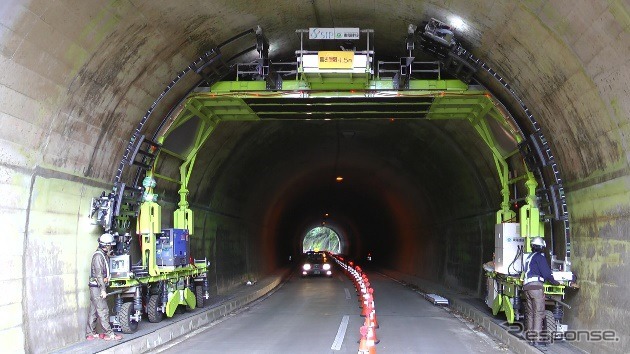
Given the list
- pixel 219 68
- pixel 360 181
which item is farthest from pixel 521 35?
pixel 360 181

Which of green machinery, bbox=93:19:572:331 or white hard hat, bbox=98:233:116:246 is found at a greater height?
green machinery, bbox=93:19:572:331

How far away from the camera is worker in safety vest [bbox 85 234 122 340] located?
11219 millimetres

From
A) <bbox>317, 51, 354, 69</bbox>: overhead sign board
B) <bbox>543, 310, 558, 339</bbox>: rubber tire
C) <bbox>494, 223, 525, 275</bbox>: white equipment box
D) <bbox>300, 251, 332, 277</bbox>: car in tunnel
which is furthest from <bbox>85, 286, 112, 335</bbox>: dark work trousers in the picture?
<bbox>300, 251, 332, 277</bbox>: car in tunnel

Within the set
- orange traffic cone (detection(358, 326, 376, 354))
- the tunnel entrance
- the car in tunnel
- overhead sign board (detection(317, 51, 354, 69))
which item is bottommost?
the tunnel entrance

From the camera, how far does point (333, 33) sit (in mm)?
12008

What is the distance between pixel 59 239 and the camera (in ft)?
34.4

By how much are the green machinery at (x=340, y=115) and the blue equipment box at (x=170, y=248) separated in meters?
0.17

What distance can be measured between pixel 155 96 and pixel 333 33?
12.6 ft

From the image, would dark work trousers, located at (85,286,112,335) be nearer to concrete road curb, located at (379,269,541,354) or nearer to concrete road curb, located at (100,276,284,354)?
concrete road curb, located at (100,276,284,354)

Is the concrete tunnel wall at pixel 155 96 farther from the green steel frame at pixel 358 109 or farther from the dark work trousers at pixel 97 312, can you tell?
the green steel frame at pixel 358 109

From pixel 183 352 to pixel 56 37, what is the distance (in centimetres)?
574

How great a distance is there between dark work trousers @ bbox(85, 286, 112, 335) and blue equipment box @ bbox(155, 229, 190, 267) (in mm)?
2734

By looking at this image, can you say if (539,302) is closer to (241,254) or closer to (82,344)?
(82,344)

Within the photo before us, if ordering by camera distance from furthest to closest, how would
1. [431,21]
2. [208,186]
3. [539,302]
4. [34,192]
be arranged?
1. [208,186]
2. [431,21]
3. [539,302]
4. [34,192]
